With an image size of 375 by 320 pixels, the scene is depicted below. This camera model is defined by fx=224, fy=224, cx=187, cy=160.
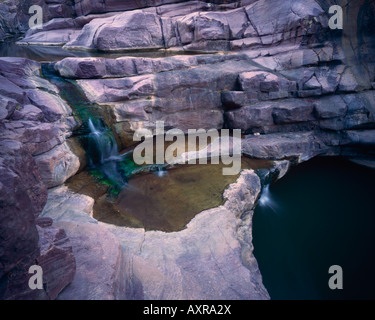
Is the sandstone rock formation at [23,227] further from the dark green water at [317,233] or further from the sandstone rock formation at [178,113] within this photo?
the dark green water at [317,233]

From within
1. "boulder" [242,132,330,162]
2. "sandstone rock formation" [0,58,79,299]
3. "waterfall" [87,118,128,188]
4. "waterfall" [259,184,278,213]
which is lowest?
"waterfall" [259,184,278,213]

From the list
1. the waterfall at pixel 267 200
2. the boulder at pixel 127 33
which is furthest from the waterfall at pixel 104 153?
the boulder at pixel 127 33

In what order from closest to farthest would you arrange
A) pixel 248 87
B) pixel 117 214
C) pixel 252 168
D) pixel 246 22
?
pixel 117 214, pixel 252 168, pixel 248 87, pixel 246 22

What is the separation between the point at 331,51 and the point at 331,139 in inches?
131

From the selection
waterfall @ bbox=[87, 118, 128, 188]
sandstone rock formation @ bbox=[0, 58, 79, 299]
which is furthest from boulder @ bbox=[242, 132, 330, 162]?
sandstone rock formation @ bbox=[0, 58, 79, 299]

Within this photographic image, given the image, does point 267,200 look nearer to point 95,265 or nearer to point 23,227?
point 95,265

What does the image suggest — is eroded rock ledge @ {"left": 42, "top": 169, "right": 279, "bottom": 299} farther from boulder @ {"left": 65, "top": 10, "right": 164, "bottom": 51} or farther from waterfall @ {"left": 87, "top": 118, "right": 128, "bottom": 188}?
boulder @ {"left": 65, "top": 10, "right": 164, "bottom": 51}

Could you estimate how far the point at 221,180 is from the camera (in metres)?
5.80

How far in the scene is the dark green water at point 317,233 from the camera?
4.99 meters

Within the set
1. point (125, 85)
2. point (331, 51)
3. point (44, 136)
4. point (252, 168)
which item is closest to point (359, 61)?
point (331, 51)

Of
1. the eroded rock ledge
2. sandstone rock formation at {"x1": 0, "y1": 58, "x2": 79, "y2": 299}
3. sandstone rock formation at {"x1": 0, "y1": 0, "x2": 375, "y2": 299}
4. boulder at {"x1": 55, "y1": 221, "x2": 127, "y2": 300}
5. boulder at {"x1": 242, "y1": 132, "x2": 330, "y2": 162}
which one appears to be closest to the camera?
sandstone rock formation at {"x1": 0, "y1": 58, "x2": 79, "y2": 299}

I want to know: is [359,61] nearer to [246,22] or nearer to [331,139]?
[331,139]

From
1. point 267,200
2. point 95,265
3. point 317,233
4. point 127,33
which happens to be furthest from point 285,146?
point 127,33

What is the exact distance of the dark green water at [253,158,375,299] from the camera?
499 centimetres
